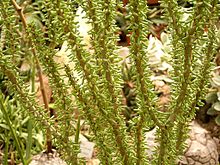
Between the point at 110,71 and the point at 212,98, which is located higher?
the point at 110,71

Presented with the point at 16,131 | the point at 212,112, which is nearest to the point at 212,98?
the point at 212,112

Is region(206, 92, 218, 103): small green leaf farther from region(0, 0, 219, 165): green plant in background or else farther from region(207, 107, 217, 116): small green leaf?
region(0, 0, 219, 165): green plant in background

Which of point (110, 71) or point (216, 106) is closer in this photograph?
point (110, 71)

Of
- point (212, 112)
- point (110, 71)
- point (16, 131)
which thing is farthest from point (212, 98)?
point (110, 71)

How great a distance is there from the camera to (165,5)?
2.12 ft

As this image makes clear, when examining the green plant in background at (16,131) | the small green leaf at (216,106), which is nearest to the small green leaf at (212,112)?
the small green leaf at (216,106)

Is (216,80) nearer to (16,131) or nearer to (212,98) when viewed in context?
(212,98)

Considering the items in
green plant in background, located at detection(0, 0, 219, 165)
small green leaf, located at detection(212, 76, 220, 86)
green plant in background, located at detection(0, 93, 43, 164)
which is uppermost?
green plant in background, located at detection(0, 0, 219, 165)

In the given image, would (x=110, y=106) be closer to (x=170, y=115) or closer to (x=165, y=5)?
(x=170, y=115)

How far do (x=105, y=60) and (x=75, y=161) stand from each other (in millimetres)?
255

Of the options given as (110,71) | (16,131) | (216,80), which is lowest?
(16,131)

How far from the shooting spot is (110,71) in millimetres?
729

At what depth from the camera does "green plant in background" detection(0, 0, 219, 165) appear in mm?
649

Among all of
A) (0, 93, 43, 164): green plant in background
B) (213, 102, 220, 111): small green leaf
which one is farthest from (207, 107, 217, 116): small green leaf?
(0, 93, 43, 164): green plant in background
